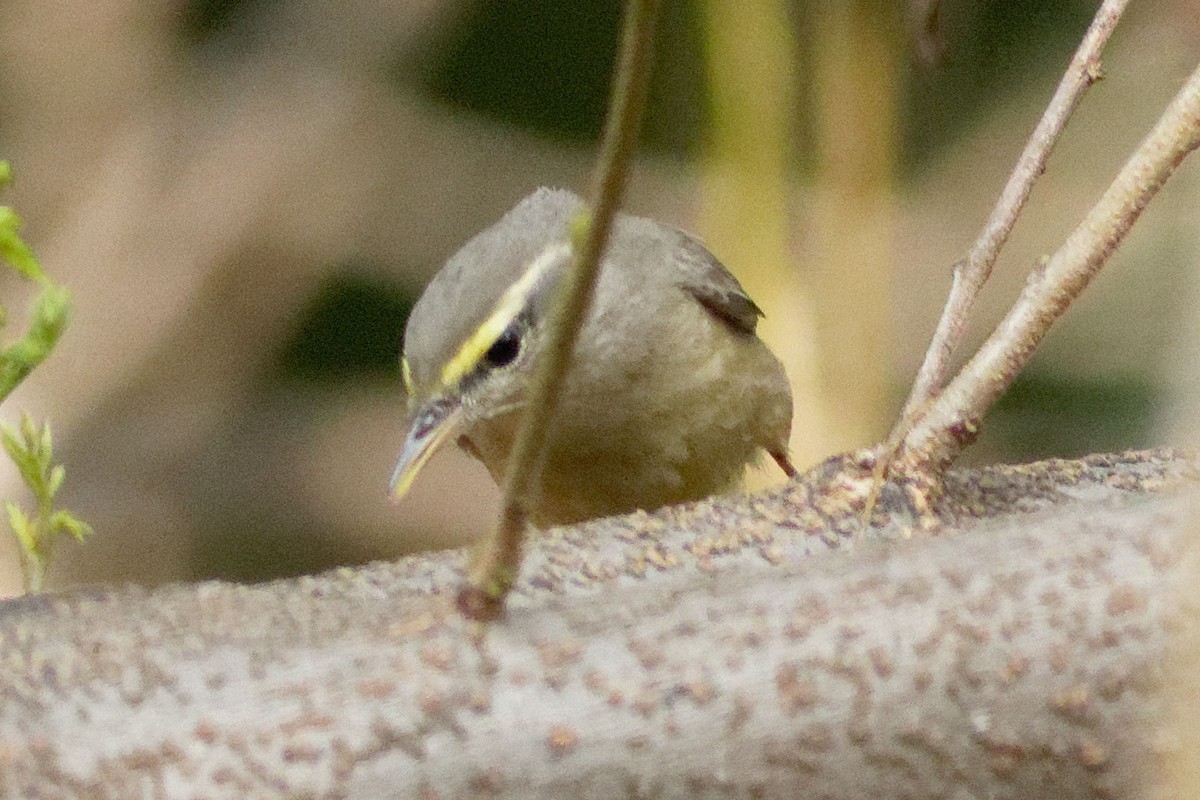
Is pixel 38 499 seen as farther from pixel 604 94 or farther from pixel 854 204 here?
pixel 604 94

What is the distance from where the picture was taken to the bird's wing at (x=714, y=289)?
2.62 m

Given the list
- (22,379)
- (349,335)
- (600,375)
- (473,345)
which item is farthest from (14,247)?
(349,335)

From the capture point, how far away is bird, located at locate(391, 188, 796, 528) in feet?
7.25

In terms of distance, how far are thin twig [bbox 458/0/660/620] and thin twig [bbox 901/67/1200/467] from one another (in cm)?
46

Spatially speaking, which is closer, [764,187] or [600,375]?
[600,375]

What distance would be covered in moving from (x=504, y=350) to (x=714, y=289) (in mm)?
605

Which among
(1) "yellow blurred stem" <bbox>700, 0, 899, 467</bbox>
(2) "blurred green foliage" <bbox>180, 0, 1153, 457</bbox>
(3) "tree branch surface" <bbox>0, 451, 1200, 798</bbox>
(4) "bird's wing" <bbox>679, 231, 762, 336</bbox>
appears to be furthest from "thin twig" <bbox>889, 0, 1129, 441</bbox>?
(2) "blurred green foliage" <bbox>180, 0, 1153, 457</bbox>

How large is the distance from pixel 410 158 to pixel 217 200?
0.61 meters

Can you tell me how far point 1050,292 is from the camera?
3.94 feet

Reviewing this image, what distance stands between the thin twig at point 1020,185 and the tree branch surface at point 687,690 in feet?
1.38

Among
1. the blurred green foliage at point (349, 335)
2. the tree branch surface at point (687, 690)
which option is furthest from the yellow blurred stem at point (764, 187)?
the tree branch surface at point (687, 690)

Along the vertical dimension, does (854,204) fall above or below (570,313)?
above

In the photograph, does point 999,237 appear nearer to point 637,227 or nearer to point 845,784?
point 845,784

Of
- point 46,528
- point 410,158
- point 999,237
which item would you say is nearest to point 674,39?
point 410,158
